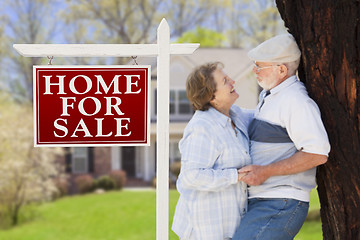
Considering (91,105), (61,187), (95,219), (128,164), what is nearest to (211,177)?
(91,105)

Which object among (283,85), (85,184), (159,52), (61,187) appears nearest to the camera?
(283,85)

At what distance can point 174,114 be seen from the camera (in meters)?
21.2

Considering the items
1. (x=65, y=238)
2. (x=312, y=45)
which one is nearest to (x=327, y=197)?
(x=312, y=45)

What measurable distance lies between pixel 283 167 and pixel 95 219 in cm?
1620

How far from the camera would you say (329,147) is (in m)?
3.29

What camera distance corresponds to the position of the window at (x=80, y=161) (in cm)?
2247

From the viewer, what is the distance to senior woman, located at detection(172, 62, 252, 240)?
339 cm

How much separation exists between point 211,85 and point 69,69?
1.01m

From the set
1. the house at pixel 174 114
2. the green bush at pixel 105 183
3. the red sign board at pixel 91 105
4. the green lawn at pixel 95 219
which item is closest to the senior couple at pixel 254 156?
the red sign board at pixel 91 105

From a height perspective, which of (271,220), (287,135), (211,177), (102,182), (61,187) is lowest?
(61,187)

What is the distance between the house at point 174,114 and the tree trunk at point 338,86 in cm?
1509

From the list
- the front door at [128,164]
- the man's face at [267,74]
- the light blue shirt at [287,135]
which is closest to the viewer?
the light blue shirt at [287,135]

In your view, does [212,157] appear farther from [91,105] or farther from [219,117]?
[91,105]

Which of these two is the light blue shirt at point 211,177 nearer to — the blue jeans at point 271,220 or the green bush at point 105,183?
the blue jeans at point 271,220
